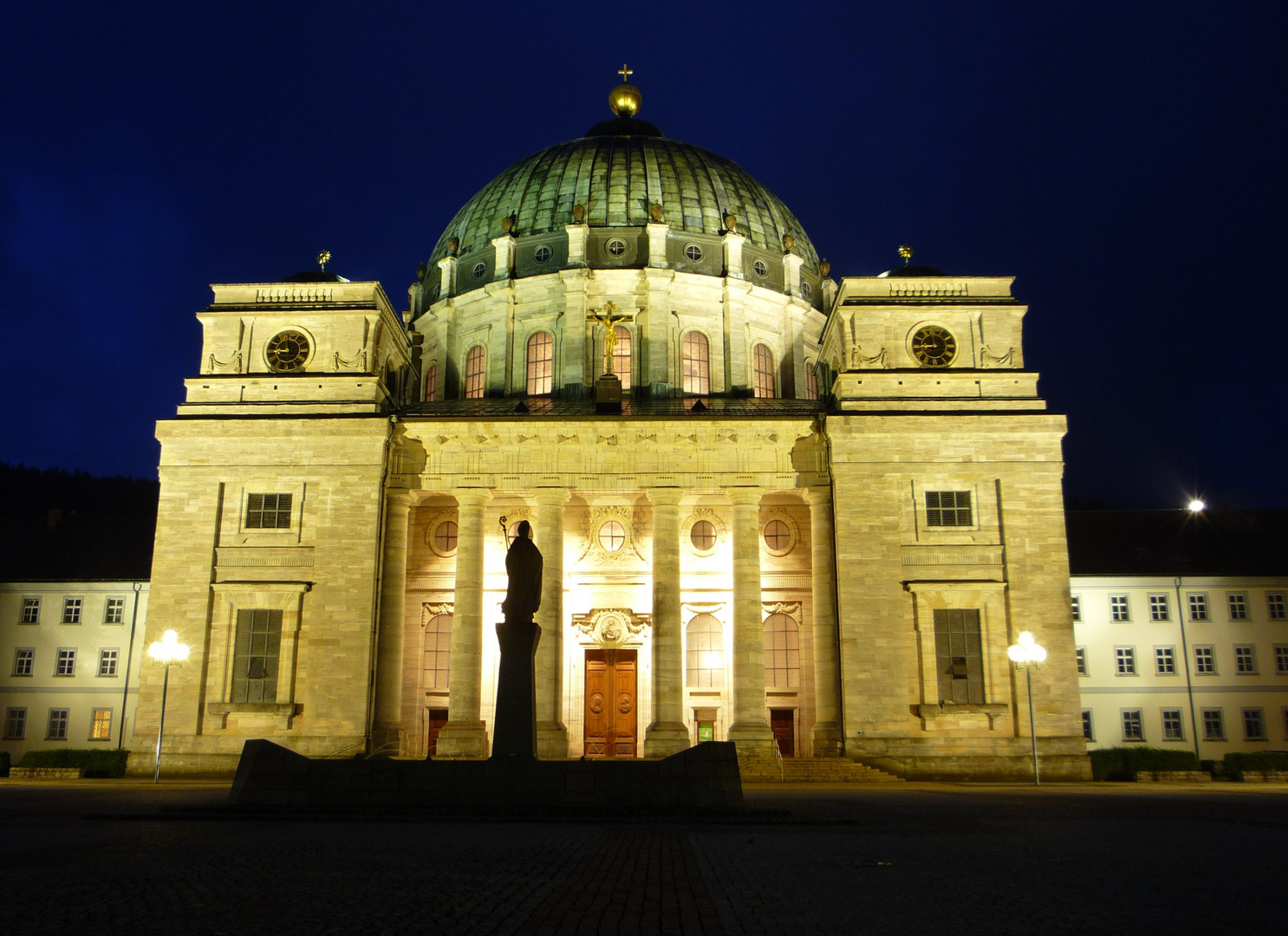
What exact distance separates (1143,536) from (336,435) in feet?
120

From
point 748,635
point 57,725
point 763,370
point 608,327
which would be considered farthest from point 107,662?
point 763,370

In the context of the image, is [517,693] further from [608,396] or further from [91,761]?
[91,761]

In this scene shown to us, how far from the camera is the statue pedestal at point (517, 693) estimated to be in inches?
859

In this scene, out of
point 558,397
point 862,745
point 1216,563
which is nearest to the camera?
point 862,745

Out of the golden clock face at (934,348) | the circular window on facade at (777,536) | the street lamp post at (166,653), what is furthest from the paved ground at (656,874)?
the circular window on facade at (777,536)

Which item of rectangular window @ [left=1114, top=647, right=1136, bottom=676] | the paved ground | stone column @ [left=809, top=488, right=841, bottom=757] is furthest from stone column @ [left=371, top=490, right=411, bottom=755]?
rectangular window @ [left=1114, top=647, right=1136, bottom=676]

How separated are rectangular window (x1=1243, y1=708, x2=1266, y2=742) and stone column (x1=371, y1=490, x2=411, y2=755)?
1379 inches

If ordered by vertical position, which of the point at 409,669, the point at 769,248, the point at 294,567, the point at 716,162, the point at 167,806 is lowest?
the point at 167,806

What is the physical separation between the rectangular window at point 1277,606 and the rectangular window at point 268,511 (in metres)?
41.0

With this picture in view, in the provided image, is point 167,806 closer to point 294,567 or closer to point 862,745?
point 294,567

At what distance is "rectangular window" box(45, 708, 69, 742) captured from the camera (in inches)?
1903

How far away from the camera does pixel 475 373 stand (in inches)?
1969

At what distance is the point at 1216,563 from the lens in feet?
166

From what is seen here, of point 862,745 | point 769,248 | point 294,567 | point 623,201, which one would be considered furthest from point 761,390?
point 294,567
